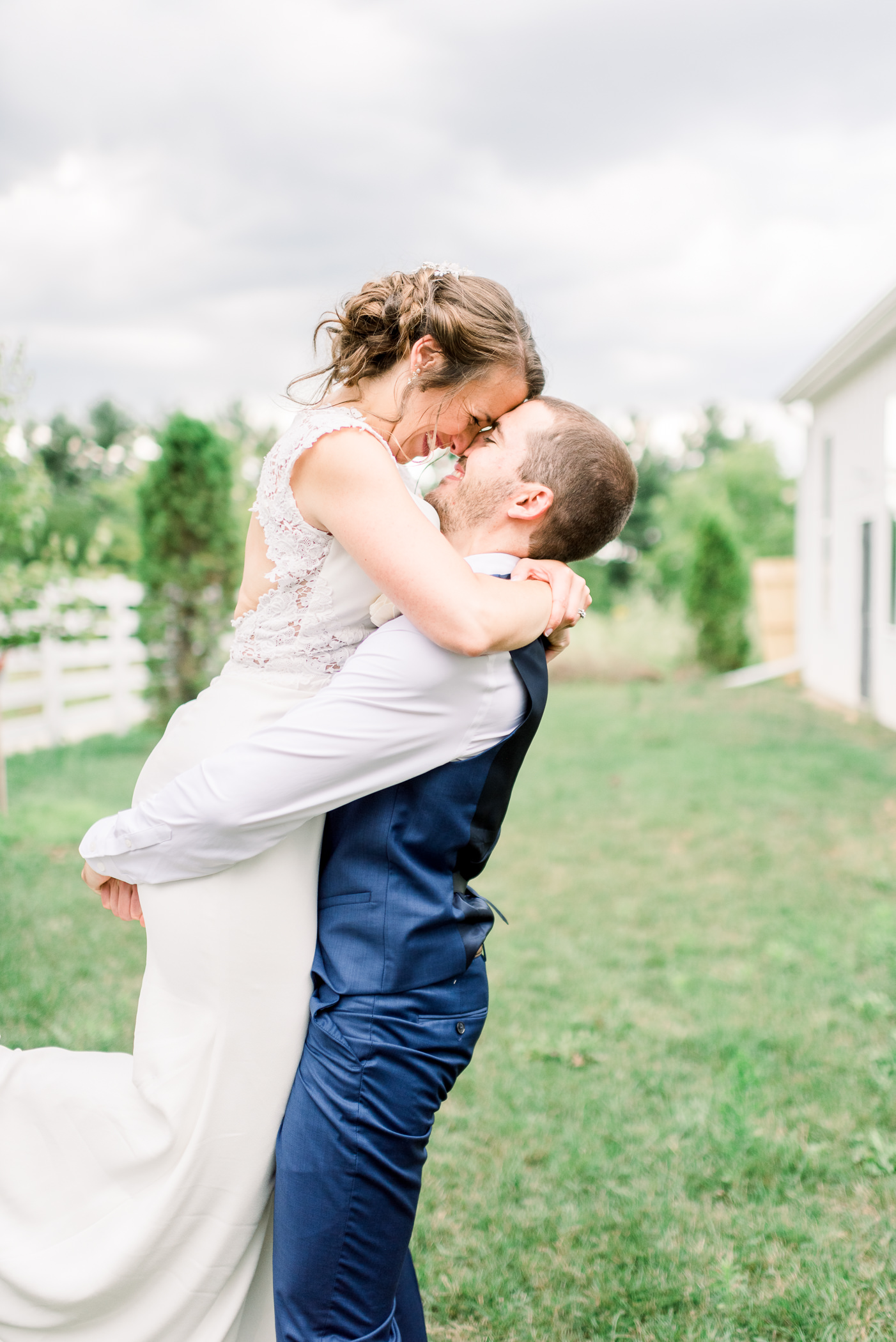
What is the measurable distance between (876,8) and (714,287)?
64.9 feet

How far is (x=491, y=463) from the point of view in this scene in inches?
69.7

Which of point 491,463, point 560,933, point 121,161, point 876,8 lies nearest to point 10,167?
point 121,161

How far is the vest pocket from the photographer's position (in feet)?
5.14

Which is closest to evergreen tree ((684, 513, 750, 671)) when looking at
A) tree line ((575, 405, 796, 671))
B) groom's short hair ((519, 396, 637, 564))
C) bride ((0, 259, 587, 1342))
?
tree line ((575, 405, 796, 671))

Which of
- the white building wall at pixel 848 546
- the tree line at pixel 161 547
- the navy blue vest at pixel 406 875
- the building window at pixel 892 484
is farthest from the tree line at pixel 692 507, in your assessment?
the navy blue vest at pixel 406 875

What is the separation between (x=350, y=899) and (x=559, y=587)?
0.63 meters

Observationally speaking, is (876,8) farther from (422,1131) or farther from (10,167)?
(10,167)

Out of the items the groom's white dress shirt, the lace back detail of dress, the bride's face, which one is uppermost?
the bride's face

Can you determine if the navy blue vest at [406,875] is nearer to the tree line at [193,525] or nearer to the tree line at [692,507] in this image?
the tree line at [193,525]

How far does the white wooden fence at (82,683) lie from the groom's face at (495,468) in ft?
31.1

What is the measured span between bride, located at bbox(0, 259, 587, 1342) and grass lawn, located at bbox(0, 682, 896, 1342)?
129 cm

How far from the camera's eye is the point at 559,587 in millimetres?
Result: 1703

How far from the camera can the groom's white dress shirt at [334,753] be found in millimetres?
1469

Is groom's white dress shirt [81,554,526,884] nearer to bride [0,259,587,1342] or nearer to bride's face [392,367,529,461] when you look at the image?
bride [0,259,587,1342]
